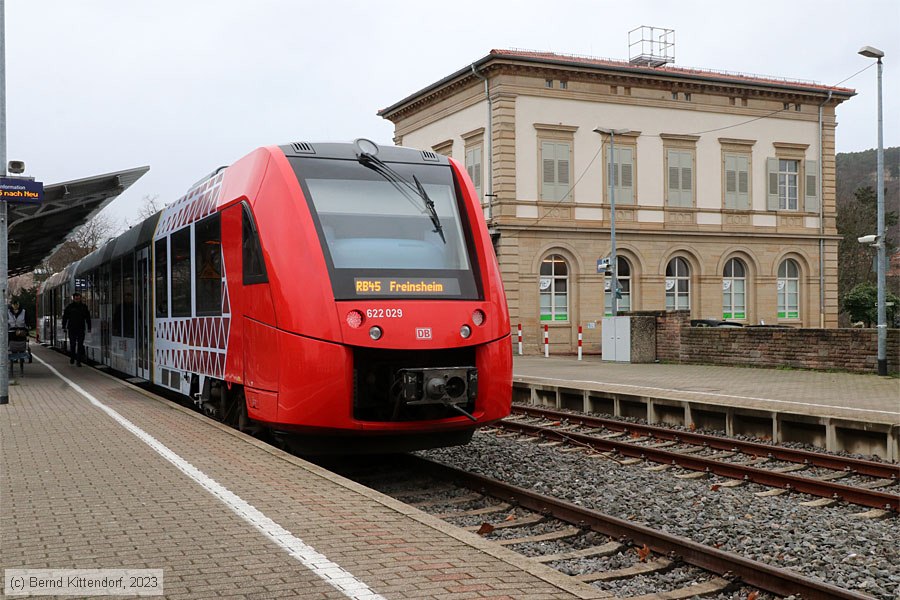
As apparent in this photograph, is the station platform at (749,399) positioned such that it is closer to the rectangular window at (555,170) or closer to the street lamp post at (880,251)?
the street lamp post at (880,251)

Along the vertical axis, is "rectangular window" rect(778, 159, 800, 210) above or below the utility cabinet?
above

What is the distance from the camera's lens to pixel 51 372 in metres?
21.3

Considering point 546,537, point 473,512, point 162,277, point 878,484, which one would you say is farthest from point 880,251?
point 546,537

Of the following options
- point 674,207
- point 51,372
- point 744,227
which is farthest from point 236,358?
point 744,227

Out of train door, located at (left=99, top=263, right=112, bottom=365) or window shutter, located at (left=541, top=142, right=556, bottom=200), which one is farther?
window shutter, located at (left=541, top=142, right=556, bottom=200)

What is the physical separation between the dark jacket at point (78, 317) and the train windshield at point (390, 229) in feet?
53.9

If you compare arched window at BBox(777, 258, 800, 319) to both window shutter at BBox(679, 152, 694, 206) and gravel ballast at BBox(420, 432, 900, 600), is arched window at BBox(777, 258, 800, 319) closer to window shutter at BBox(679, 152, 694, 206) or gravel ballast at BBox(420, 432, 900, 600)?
window shutter at BBox(679, 152, 694, 206)

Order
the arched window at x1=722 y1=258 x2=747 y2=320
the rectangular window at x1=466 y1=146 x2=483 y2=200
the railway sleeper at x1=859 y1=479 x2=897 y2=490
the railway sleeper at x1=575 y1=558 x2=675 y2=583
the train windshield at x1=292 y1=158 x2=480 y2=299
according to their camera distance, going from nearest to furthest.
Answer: the railway sleeper at x1=575 y1=558 x2=675 y2=583 < the train windshield at x1=292 y1=158 x2=480 y2=299 < the railway sleeper at x1=859 y1=479 x2=897 y2=490 < the rectangular window at x1=466 y1=146 x2=483 y2=200 < the arched window at x1=722 y1=258 x2=747 y2=320

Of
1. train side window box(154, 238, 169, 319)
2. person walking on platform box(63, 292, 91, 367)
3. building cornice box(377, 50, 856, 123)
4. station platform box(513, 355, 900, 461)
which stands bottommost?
station platform box(513, 355, 900, 461)

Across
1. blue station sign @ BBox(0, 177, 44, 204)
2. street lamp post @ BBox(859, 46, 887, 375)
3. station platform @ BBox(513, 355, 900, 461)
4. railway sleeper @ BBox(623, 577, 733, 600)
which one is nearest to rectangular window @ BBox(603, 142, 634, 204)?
station platform @ BBox(513, 355, 900, 461)

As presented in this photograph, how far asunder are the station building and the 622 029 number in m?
24.8

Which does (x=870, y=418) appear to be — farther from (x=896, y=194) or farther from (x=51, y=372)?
(x=896, y=194)

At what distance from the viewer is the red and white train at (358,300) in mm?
8109

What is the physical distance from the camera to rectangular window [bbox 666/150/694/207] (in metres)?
36.2
